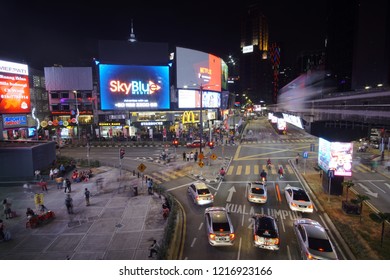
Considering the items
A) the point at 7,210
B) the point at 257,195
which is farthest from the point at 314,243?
the point at 7,210

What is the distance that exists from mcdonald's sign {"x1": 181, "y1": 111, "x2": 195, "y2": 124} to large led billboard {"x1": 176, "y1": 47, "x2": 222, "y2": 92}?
22.0 ft

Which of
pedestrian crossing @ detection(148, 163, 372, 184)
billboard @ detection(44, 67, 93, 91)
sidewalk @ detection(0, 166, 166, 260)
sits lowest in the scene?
sidewalk @ detection(0, 166, 166, 260)

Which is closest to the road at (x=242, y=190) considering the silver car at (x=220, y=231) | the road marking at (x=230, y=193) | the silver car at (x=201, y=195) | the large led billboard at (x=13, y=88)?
the road marking at (x=230, y=193)

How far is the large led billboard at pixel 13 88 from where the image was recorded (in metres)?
37.1

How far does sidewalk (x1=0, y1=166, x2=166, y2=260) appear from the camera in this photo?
44.9ft

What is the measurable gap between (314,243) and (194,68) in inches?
2333

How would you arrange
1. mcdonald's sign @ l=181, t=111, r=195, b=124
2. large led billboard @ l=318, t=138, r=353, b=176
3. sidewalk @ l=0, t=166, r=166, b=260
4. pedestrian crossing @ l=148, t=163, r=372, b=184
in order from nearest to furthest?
sidewalk @ l=0, t=166, r=166, b=260
large led billboard @ l=318, t=138, r=353, b=176
pedestrian crossing @ l=148, t=163, r=372, b=184
mcdonald's sign @ l=181, t=111, r=195, b=124

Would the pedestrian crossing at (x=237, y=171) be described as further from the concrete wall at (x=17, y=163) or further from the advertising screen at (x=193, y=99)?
the advertising screen at (x=193, y=99)

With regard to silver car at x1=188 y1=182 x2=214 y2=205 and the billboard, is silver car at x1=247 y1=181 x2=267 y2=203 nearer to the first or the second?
silver car at x1=188 y1=182 x2=214 y2=205

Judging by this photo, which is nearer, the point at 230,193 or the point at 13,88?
the point at 230,193

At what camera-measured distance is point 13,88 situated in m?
38.8

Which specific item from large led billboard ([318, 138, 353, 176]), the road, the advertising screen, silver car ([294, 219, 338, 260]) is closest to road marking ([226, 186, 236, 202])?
the road

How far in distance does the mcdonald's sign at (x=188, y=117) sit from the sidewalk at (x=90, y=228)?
42.7 m

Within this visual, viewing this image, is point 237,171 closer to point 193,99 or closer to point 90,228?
point 90,228
